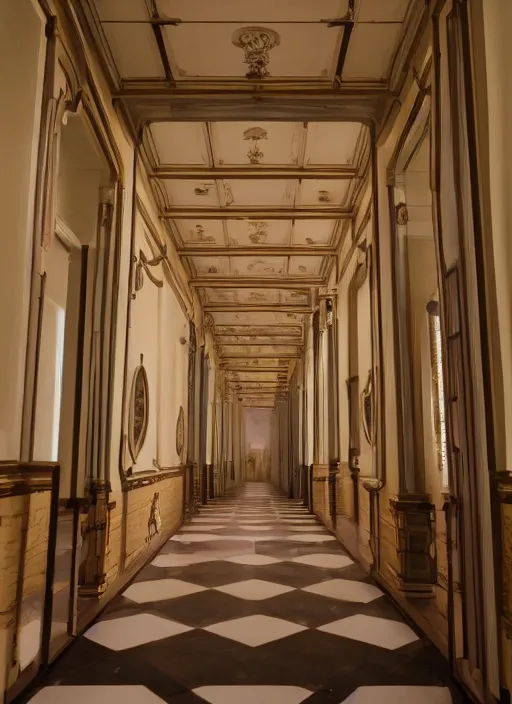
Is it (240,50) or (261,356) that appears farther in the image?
(261,356)

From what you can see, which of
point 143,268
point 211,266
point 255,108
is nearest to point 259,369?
point 211,266

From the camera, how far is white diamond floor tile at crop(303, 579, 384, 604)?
3938 mm

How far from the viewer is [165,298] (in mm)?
7125

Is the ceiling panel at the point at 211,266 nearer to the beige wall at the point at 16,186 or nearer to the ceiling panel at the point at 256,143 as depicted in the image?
the ceiling panel at the point at 256,143

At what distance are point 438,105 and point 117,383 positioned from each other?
2.87 m

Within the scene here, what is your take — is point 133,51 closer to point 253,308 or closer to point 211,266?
point 211,266

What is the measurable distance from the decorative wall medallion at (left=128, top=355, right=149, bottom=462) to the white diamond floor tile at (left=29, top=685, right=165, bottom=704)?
2715 millimetres

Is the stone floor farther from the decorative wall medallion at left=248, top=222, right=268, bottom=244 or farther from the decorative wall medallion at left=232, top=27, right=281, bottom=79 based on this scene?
the decorative wall medallion at left=248, top=222, right=268, bottom=244

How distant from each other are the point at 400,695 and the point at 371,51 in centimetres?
383

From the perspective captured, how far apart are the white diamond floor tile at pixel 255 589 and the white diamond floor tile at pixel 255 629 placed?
1.74 ft

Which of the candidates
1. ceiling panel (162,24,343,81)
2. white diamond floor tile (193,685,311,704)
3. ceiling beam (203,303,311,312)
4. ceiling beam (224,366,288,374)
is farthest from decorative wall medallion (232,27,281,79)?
ceiling beam (224,366,288,374)

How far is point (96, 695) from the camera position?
7.54 ft

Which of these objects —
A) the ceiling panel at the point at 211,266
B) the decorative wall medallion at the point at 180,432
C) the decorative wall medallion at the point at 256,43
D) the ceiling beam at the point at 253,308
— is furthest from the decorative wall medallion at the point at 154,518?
the ceiling beam at the point at 253,308

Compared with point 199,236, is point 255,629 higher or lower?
lower
